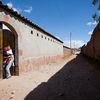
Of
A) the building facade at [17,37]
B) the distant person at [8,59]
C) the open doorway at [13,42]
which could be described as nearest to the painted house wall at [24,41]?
the building facade at [17,37]

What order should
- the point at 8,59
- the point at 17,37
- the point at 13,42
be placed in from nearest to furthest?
1. the point at 8,59
2. the point at 17,37
3. the point at 13,42

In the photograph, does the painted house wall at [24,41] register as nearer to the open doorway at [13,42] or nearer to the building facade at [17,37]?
the building facade at [17,37]

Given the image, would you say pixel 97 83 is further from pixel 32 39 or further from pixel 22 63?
pixel 32 39

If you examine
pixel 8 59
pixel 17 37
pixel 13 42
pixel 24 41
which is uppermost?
pixel 17 37

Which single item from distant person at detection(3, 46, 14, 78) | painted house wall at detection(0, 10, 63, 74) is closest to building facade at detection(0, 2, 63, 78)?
painted house wall at detection(0, 10, 63, 74)

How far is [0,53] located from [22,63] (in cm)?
208

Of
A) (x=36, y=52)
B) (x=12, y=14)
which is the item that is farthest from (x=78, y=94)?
(x=36, y=52)

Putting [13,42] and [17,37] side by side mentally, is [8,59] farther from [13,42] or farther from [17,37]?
[17,37]

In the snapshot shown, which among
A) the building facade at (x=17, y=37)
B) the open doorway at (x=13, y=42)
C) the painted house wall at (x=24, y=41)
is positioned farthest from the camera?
the open doorway at (x=13, y=42)

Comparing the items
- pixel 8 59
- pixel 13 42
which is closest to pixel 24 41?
pixel 13 42

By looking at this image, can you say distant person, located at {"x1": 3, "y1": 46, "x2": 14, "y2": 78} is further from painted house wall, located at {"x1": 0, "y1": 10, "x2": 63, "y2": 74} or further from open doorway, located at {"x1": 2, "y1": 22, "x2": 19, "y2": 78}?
painted house wall, located at {"x1": 0, "y1": 10, "x2": 63, "y2": 74}

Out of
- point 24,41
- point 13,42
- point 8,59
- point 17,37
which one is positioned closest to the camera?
point 8,59

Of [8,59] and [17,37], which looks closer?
[8,59]

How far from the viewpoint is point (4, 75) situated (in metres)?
9.91
